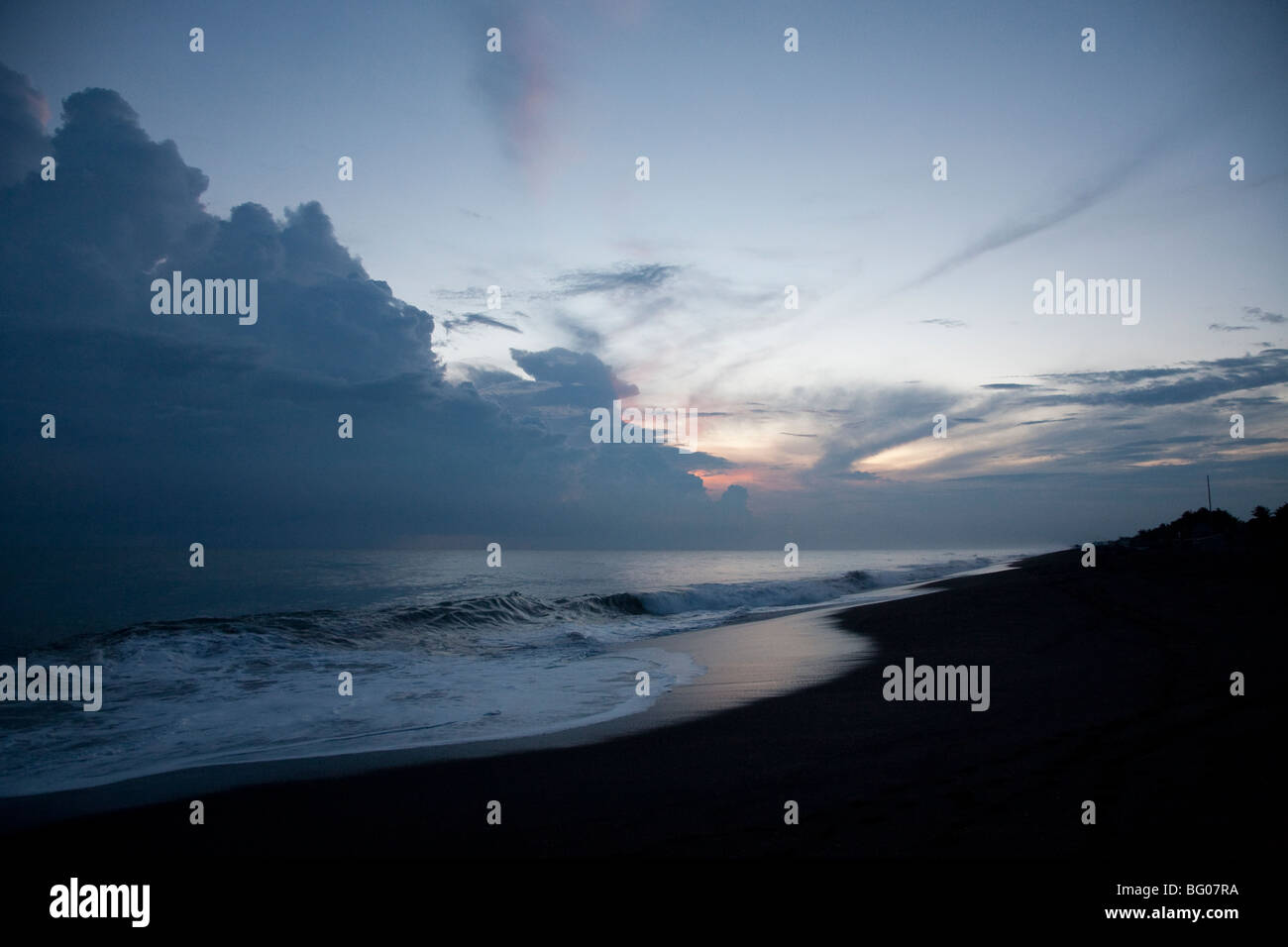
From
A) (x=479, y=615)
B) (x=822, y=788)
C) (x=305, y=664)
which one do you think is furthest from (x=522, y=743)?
(x=479, y=615)

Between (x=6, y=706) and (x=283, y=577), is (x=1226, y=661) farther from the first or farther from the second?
(x=283, y=577)

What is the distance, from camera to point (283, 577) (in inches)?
1427

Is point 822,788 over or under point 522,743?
over

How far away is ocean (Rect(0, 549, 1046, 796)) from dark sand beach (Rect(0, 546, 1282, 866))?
4.52ft

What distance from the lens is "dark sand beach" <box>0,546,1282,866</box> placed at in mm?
4441

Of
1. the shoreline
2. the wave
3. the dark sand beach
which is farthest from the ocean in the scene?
the dark sand beach

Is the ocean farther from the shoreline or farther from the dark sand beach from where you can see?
the dark sand beach

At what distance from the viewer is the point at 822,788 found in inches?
215

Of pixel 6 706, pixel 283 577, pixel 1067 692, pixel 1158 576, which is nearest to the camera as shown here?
pixel 1067 692

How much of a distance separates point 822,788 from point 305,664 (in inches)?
509

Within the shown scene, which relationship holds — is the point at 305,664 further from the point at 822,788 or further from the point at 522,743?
the point at 822,788

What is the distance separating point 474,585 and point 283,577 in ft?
35.7
